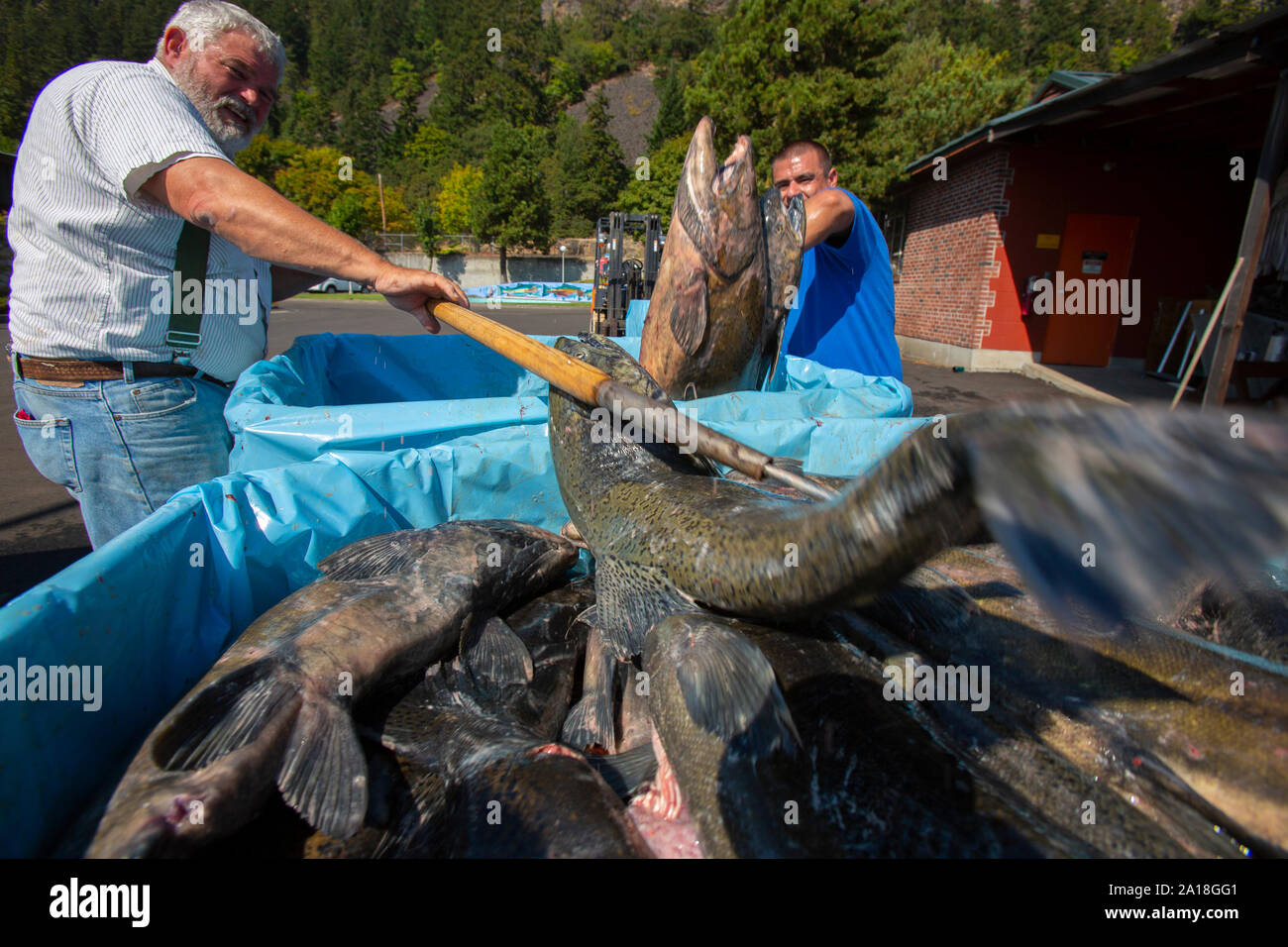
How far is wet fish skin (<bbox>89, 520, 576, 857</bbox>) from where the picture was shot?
1.18 meters

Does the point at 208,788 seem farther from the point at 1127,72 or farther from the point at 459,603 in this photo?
the point at 1127,72

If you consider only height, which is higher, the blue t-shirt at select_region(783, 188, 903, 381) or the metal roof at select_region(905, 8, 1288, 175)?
the metal roof at select_region(905, 8, 1288, 175)

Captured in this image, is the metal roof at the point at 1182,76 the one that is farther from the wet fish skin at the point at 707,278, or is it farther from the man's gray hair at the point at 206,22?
the man's gray hair at the point at 206,22

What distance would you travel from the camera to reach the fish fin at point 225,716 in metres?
1.29

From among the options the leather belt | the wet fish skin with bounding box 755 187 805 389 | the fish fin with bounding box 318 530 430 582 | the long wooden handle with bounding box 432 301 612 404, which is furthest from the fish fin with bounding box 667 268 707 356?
the leather belt

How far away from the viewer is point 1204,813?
1.17 meters

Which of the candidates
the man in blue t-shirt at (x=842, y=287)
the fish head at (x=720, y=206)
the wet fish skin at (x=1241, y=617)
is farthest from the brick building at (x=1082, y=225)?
the wet fish skin at (x=1241, y=617)

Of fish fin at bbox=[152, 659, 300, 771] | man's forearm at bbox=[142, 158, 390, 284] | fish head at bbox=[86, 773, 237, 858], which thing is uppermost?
man's forearm at bbox=[142, 158, 390, 284]

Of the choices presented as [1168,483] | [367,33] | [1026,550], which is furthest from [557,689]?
[367,33]

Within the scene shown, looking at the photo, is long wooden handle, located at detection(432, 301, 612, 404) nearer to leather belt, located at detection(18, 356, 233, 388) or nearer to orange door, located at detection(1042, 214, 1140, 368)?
leather belt, located at detection(18, 356, 233, 388)

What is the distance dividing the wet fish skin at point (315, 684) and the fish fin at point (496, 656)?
6 cm

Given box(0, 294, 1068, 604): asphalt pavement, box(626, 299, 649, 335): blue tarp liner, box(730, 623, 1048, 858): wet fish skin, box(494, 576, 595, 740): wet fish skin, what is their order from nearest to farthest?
box(730, 623, 1048, 858): wet fish skin, box(494, 576, 595, 740): wet fish skin, box(0, 294, 1068, 604): asphalt pavement, box(626, 299, 649, 335): blue tarp liner

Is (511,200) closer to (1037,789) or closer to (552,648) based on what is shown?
(552,648)

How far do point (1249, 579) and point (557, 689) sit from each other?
2.09m
